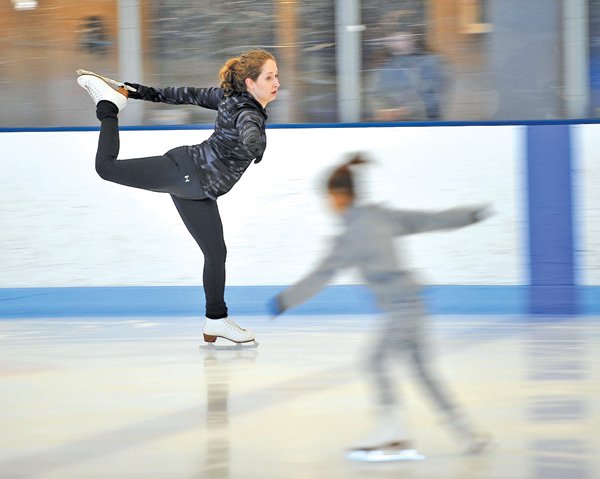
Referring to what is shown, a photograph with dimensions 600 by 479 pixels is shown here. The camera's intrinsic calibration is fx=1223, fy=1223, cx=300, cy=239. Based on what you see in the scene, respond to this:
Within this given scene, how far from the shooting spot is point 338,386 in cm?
435

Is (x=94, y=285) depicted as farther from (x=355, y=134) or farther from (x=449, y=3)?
(x=449, y=3)

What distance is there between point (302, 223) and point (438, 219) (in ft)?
11.3

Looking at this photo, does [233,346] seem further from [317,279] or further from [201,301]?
[317,279]

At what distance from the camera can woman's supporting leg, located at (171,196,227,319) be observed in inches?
209

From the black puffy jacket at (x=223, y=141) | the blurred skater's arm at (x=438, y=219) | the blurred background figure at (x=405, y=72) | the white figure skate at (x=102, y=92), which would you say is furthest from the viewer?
the blurred background figure at (x=405, y=72)

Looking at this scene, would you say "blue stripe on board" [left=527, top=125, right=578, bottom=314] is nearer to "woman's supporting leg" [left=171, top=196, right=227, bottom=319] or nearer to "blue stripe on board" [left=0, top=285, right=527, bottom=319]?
"blue stripe on board" [left=0, top=285, right=527, bottom=319]

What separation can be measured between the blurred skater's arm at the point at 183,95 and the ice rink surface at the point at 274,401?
1.08 meters

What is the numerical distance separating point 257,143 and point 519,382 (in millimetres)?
1389

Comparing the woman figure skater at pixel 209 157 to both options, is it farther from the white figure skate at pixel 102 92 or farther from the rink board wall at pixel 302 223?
the rink board wall at pixel 302 223

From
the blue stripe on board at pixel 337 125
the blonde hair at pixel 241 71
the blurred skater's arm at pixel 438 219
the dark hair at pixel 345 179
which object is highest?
the blonde hair at pixel 241 71

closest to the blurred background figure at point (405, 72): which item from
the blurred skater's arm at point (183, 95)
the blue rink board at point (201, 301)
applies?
the blue rink board at point (201, 301)

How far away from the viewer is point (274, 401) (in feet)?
13.5

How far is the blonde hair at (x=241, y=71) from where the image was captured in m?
5.11

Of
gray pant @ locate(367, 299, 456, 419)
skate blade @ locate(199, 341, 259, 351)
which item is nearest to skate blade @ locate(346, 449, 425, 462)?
gray pant @ locate(367, 299, 456, 419)
